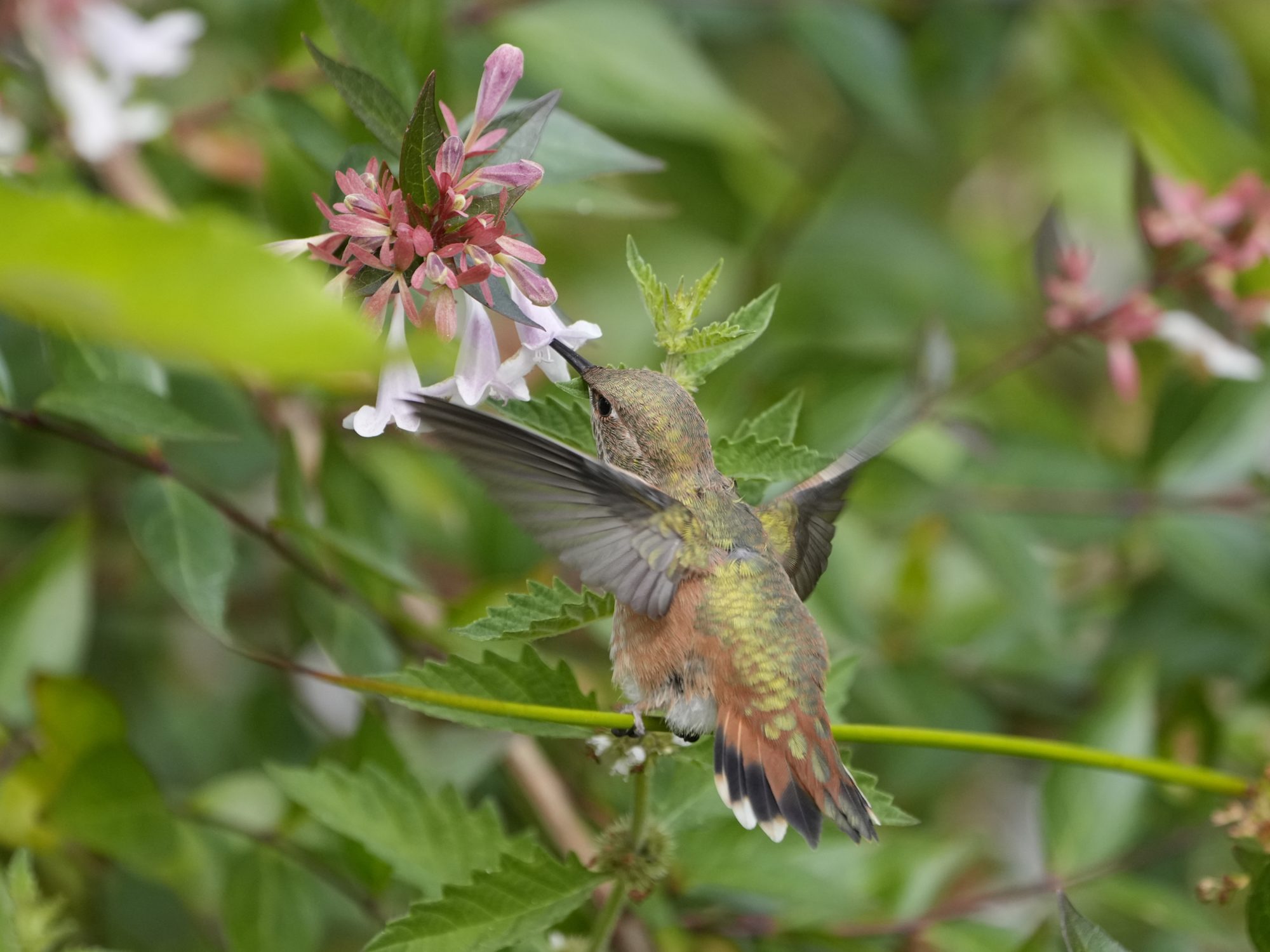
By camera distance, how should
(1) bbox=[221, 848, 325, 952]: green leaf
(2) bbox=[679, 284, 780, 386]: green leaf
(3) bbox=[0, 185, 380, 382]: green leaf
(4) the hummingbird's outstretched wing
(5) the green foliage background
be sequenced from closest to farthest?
(3) bbox=[0, 185, 380, 382]: green leaf → (4) the hummingbird's outstretched wing → (2) bbox=[679, 284, 780, 386]: green leaf → (5) the green foliage background → (1) bbox=[221, 848, 325, 952]: green leaf

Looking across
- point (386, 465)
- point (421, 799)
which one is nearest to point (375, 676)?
point (421, 799)

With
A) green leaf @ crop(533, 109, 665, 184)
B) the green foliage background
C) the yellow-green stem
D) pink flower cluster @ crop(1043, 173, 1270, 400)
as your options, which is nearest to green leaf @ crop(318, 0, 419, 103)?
the green foliage background

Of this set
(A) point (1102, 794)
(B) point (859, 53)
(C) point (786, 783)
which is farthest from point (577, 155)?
(B) point (859, 53)

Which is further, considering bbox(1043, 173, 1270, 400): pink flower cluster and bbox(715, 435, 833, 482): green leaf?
bbox(1043, 173, 1270, 400): pink flower cluster

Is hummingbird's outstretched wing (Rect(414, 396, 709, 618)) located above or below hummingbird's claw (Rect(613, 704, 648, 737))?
above

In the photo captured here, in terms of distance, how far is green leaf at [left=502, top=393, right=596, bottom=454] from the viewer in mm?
825

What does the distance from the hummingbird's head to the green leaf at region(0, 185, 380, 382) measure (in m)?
0.54

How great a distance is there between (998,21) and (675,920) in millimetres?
1521

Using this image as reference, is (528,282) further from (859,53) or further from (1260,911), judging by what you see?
(859,53)

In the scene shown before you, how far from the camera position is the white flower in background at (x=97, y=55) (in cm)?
134

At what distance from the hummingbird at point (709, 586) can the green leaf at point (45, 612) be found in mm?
704

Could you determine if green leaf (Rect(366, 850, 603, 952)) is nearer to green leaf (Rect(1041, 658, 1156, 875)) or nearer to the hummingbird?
the hummingbird

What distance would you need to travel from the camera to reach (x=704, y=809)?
92 cm

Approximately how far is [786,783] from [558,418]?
301 millimetres
